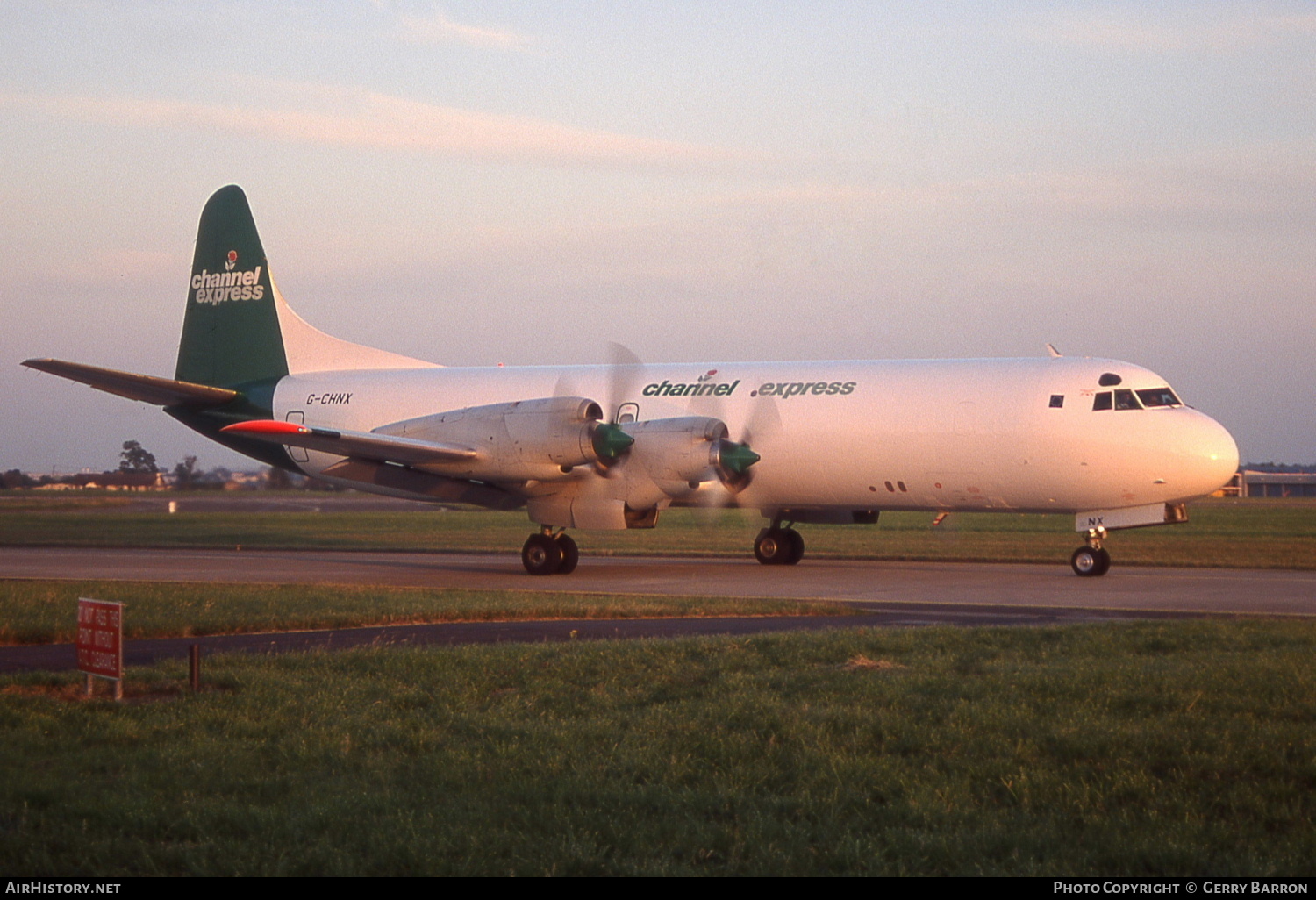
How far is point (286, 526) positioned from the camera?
46344 millimetres

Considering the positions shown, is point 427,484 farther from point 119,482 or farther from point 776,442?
point 119,482

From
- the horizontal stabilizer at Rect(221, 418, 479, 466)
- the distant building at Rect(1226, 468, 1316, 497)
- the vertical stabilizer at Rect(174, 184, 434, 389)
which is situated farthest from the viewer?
the distant building at Rect(1226, 468, 1316, 497)

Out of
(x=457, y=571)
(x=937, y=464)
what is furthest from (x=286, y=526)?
(x=937, y=464)

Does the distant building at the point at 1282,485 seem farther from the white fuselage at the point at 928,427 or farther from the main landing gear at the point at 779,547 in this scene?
the white fuselage at the point at 928,427

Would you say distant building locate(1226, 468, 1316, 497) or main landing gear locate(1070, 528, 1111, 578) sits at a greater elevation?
distant building locate(1226, 468, 1316, 497)

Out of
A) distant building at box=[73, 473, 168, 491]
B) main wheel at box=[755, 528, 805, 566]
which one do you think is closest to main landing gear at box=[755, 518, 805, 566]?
main wheel at box=[755, 528, 805, 566]

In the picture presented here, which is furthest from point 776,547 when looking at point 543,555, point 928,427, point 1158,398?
point 1158,398

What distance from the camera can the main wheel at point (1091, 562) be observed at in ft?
74.9

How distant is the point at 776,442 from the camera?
2511 centimetres

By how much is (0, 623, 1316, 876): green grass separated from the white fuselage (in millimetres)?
10864

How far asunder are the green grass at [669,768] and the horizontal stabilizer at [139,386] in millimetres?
14128

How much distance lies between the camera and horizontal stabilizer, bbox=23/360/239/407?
2355cm

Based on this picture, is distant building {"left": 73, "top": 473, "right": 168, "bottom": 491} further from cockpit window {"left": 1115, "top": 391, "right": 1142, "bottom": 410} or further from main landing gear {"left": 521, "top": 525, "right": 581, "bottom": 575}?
cockpit window {"left": 1115, "top": 391, "right": 1142, "bottom": 410}

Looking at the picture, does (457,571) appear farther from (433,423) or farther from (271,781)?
(271,781)
